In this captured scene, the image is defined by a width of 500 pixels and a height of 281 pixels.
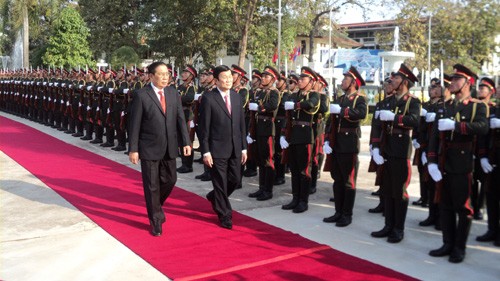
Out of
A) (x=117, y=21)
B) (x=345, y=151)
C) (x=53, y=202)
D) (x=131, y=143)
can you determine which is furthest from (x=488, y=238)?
(x=117, y=21)

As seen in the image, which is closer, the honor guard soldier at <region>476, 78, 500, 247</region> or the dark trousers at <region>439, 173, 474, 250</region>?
the dark trousers at <region>439, 173, 474, 250</region>

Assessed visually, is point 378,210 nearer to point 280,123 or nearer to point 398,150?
point 398,150

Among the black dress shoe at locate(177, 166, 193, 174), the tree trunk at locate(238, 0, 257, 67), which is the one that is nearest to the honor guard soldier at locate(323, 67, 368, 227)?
the black dress shoe at locate(177, 166, 193, 174)

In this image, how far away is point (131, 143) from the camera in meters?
5.67

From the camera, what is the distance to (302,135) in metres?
6.71

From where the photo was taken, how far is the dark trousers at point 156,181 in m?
5.72

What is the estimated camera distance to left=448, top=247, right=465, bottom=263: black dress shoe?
4.87 meters

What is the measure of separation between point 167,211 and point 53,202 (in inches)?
64.6

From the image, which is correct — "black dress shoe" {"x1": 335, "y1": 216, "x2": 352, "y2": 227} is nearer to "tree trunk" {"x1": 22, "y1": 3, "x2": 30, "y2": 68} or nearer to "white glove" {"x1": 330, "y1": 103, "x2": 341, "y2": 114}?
"white glove" {"x1": 330, "y1": 103, "x2": 341, "y2": 114}

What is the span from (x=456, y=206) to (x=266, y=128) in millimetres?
3287

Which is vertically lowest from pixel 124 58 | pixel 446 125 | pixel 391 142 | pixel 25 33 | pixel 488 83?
pixel 391 142

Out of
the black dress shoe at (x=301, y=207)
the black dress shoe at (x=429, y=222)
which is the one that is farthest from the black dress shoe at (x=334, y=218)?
the black dress shoe at (x=429, y=222)

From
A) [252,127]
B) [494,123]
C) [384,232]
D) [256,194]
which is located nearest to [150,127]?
[256,194]

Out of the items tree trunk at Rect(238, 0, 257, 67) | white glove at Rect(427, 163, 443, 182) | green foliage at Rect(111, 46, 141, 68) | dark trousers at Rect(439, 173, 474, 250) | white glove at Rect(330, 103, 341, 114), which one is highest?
tree trunk at Rect(238, 0, 257, 67)
